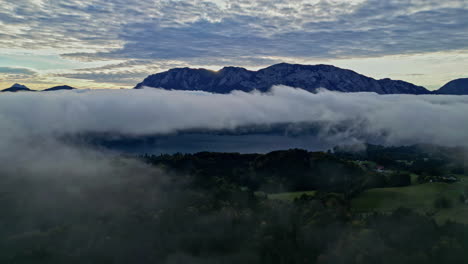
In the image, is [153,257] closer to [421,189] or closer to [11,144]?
[421,189]

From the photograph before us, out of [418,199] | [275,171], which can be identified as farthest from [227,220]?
[275,171]

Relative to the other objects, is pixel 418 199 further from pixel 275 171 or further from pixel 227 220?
pixel 275 171

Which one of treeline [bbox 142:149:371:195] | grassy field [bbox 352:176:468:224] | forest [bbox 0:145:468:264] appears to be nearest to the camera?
forest [bbox 0:145:468:264]

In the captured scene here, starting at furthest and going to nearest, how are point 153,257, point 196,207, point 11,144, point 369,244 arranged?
point 11,144 < point 196,207 < point 153,257 < point 369,244

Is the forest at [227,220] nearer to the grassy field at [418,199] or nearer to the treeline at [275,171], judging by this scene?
the grassy field at [418,199]

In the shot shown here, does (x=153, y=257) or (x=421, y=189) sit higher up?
(x=421, y=189)

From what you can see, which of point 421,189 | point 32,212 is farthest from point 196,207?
point 421,189

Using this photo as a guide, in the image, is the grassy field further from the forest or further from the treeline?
the treeline

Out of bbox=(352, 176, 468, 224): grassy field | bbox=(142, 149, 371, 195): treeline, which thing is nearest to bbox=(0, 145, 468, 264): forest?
bbox=(352, 176, 468, 224): grassy field

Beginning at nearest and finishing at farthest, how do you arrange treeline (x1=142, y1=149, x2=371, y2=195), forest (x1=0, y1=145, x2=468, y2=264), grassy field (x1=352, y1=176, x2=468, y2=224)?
forest (x1=0, y1=145, x2=468, y2=264), grassy field (x1=352, y1=176, x2=468, y2=224), treeline (x1=142, y1=149, x2=371, y2=195)
